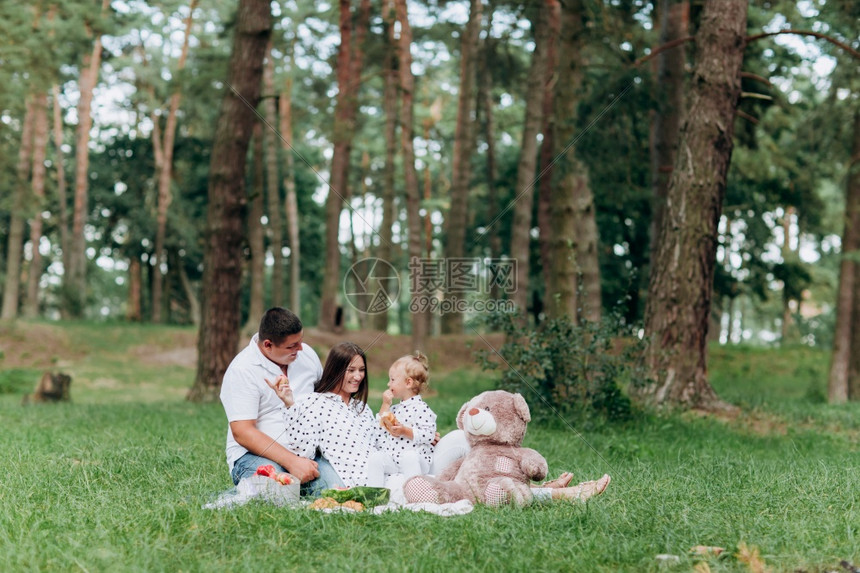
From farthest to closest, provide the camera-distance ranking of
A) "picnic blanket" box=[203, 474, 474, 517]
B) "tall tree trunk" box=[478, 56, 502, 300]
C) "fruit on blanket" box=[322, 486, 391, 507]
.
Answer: "tall tree trunk" box=[478, 56, 502, 300] < "fruit on blanket" box=[322, 486, 391, 507] < "picnic blanket" box=[203, 474, 474, 517]

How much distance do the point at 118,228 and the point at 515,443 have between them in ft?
105

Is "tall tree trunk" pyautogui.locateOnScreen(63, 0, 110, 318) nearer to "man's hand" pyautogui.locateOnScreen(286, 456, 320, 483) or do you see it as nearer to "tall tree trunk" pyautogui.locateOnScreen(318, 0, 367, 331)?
"tall tree trunk" pyautogui.locateOnScreen(318, 0, 367, 331)

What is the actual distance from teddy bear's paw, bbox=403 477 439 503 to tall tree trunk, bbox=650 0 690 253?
9780mm

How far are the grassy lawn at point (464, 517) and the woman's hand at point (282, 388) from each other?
72 centimetres

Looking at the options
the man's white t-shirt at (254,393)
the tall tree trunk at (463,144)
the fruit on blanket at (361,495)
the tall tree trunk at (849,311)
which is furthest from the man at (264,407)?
the tall tree trunk at (463,144)

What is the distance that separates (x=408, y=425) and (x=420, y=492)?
710 mm

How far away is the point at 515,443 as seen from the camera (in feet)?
16.7

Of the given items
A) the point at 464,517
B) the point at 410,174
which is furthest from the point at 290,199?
the point at 464,517

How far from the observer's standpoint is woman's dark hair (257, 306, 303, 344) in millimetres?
5055

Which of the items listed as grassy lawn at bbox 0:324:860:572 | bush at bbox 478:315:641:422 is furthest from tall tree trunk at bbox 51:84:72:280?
bush at bbox 478:315:641:422

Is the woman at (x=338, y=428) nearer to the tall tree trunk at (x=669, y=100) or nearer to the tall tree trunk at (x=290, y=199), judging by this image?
the tall tree trunk at (x=669, y=100)

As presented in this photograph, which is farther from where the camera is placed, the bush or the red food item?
the bush

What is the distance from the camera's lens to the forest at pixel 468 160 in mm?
10352

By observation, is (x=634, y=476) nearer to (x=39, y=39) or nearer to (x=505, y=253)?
(x=39, y=39)
